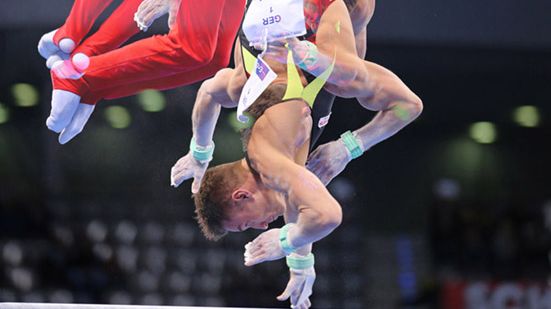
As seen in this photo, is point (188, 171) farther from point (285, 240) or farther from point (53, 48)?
point (53, 48)

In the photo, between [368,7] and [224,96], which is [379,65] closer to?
[368,7]

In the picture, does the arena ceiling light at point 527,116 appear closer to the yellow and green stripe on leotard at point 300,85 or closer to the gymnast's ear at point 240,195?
the yellow and green stripe on leotard at point 300,85

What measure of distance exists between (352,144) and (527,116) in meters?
0.82

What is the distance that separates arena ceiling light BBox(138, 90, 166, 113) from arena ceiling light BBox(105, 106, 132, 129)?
9 centimetres

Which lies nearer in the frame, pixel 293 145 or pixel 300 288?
pixel 293 145

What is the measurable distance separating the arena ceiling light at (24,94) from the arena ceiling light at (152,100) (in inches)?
21.7

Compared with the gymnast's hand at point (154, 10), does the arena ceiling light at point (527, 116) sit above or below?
below

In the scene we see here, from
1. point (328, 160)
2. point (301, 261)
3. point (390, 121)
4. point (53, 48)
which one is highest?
point (53, 48)

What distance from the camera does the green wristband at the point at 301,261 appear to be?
3.82 metres

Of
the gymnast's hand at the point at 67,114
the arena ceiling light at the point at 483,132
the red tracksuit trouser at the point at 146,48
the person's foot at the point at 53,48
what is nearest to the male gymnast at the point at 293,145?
the red tracksuit trouser at the point at 146,48

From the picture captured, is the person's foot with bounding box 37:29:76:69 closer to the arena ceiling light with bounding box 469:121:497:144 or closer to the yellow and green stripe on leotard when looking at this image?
the yellow and green stripe on leotard

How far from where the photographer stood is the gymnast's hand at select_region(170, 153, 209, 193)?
3990mm

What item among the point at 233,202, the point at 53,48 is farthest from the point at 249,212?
the point at 53,48

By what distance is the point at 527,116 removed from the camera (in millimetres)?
3766
